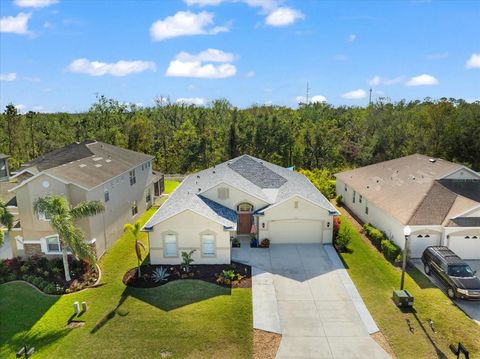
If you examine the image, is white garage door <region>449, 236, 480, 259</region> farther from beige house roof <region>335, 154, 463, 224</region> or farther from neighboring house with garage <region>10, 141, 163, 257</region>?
neighboring house with garage <region>10, 141, 163, 257</region>

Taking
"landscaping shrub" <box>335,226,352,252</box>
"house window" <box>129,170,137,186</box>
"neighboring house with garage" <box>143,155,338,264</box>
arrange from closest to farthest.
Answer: "neighboring house with garage" <box>143,155,338,264</box>, "landscaping shrub" <box>335,226,352,252</box>, "house window" <box>129,170,137,186</box>

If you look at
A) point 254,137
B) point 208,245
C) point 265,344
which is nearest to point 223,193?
point 208,245

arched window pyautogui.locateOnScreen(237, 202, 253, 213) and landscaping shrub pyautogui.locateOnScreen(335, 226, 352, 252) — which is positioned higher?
arched window pyautogui.locateOnScreen(237, 202, 253, 213)

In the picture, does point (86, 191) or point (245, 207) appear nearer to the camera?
point (86, 191)

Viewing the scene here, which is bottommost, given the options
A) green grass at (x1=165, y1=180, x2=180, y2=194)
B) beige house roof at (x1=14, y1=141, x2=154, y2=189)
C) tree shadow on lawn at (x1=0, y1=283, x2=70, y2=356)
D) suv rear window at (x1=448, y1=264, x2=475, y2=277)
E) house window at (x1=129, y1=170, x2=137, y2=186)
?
tree shadow on lawn at (x1=0, y1=283, x2=70, y2=356)

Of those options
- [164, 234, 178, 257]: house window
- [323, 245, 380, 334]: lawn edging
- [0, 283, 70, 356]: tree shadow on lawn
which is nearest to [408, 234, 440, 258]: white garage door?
[323, 245, 380, 334]: lawn edging

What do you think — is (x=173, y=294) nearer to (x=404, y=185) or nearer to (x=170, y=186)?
(x=404, y=185)

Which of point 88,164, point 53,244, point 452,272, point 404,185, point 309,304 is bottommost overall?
point 309,304
